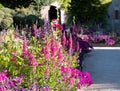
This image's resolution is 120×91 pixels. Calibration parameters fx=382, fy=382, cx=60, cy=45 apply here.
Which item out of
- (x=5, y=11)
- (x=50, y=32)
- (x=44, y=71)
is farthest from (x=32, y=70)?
(x=5, y=11)

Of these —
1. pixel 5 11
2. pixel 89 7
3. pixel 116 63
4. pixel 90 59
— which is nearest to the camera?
pixel 116 63

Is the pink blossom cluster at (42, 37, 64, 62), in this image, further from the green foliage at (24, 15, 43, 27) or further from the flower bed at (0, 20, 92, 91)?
the green foliage at (24, 15, 43, 27)

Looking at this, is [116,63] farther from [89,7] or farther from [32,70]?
[89,7]

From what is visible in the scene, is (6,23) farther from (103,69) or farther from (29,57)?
(29,57)

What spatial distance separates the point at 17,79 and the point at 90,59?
6.31 metres

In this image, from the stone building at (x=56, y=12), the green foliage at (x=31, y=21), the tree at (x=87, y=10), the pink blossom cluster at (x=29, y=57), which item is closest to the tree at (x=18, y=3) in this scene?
the stone building at (x=56, y=12)

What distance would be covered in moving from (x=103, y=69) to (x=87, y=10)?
13279mm

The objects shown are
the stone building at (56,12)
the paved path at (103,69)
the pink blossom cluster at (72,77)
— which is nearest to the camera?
the pink blossom cluster at (72,77)

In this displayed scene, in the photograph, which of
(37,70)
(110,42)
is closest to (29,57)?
(37,70)

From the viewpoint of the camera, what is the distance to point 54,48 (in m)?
6.02

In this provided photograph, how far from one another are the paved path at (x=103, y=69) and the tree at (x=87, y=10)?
931 centimetres

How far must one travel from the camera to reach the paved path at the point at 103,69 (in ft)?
25.3

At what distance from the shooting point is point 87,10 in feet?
74.7

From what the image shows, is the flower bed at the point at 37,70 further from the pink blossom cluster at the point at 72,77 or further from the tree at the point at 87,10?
the tree at the point at 87,10
